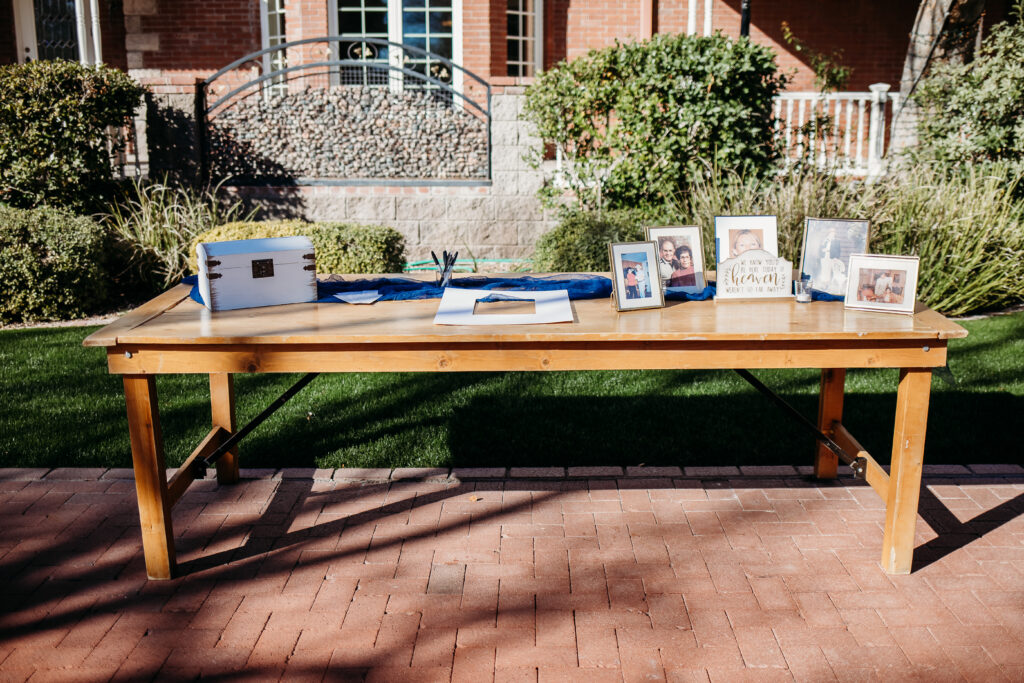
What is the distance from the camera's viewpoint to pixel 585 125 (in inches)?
324

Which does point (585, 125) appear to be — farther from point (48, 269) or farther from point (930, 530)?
point (930, 530)

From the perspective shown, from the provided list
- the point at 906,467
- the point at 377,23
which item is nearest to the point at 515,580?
the point at 906,467

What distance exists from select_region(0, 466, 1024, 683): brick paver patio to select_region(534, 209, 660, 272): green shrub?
10.1ft

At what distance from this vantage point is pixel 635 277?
3340 millimetres

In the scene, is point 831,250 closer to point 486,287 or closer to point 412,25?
point 486,287

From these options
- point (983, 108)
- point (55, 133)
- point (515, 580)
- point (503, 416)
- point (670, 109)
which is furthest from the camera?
point (983, 108)

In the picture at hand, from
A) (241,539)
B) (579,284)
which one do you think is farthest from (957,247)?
(241,539)

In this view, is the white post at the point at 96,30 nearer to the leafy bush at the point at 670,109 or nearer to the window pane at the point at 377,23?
the window pane at the point at 377,23

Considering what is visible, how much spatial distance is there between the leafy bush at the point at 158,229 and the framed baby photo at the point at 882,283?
231 inches

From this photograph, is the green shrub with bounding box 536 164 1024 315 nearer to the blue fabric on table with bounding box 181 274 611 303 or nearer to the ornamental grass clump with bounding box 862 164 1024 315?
the ornamental grass clump with bounding box 862 164 1024 315

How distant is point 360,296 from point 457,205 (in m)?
5.83

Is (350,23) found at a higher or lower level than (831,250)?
higher

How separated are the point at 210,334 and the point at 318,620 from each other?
1025 millimetres

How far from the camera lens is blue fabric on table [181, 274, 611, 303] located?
12.0ft
